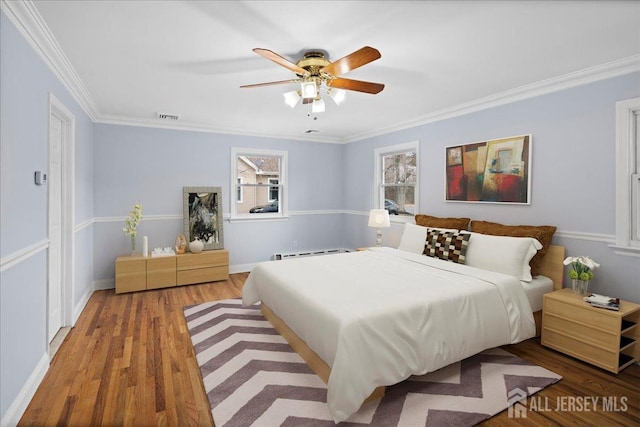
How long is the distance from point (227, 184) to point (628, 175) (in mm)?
5014

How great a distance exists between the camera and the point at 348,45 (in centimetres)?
249

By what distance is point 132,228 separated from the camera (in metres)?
4.66

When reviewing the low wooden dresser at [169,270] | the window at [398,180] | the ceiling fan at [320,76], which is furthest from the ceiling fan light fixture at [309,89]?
the low wooden dresser at [169,270]

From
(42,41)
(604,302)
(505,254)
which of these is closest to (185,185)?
(42,41)

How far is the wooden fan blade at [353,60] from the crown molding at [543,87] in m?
2.14

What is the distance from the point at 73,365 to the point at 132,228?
7.89 feet

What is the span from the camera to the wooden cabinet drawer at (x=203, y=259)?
189 inches

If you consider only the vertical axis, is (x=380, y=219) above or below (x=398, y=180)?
below

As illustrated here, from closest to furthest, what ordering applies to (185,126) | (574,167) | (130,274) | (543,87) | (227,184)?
(574,167)
(543,87)
(130,274)
(185,126)
(227,184)

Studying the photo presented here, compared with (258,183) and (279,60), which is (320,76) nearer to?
(279,60)

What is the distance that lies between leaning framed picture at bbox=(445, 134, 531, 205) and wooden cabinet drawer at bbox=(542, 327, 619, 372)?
4.39 ft

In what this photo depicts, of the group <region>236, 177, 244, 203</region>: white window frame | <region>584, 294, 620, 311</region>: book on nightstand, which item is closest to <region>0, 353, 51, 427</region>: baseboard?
<region>236, 177, 244, 203</region>: white window frame

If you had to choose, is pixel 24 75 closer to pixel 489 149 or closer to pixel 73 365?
pixel 73 365

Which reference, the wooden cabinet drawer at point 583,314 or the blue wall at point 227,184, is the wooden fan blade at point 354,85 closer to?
the blue wall at point 227,184
